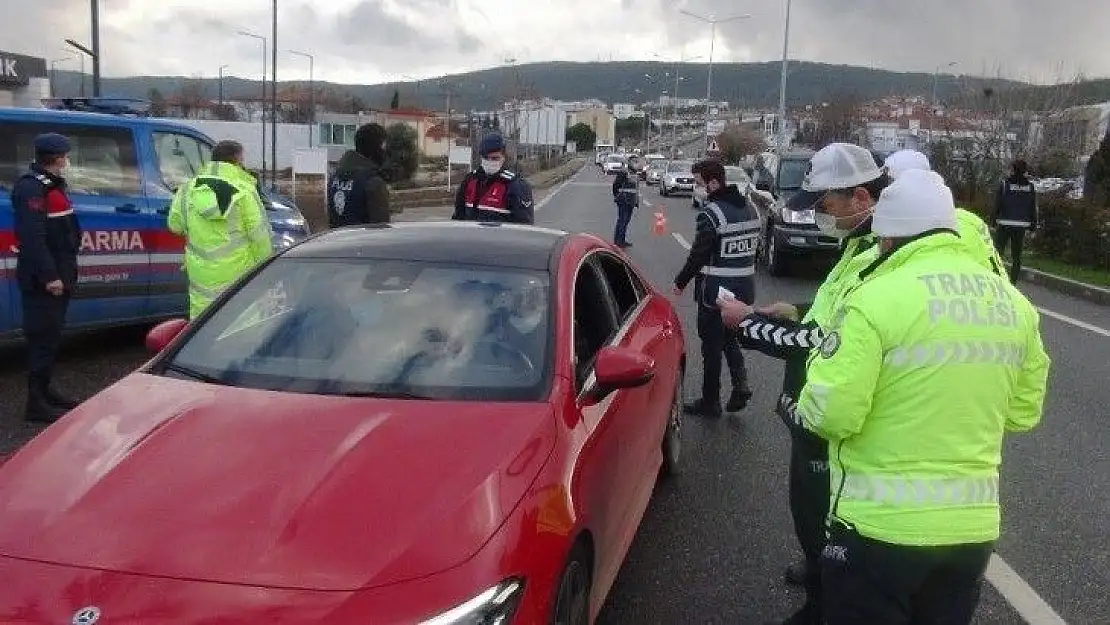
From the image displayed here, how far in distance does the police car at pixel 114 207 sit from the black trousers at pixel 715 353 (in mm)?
3272

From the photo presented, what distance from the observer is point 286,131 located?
59.9 metres

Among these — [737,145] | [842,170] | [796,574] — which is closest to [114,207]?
[796,574]

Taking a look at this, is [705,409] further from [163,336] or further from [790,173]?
[790,173]

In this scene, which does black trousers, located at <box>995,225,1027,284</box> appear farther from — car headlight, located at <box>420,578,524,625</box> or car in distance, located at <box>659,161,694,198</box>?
car in distance, located at <box>659,161,694,198</box>

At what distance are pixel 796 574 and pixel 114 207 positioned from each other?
5.98 meters

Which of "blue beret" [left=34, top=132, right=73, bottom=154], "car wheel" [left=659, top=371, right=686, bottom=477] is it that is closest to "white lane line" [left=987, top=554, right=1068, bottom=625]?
"car wheel" [left=659, top=371, right=686, bottom=477]

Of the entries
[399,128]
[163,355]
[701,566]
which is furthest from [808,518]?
[399,128]

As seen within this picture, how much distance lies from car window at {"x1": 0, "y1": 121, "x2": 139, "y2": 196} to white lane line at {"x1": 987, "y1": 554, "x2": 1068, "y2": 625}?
6.69m

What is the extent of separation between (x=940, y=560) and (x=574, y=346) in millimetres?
1630

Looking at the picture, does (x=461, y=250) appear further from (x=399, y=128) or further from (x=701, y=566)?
(x=399, y=128)

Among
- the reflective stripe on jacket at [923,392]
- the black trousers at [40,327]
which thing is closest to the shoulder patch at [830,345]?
the reflective stripe on jacket at [923,392]

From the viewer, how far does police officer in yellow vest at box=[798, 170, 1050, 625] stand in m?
2.49

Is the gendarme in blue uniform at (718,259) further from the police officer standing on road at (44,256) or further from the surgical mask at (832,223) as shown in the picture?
the police officer standing on road at (44,256)

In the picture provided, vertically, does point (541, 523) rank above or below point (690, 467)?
above
